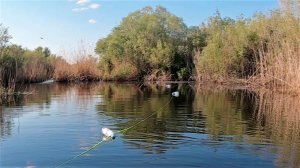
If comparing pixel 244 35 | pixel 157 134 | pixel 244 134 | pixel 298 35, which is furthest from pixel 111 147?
pixel 244 35

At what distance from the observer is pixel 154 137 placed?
10047 mm

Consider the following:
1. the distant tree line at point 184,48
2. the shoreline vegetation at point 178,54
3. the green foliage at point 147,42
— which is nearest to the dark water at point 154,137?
the shoreline vegetation at point 178,54

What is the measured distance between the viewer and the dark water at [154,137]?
308 inches

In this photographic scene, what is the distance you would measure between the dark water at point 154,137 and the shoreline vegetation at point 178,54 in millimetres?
11401

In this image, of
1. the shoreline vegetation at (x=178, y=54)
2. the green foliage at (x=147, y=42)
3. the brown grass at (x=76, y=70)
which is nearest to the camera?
the shoreline vegetation at (x=178, y=54)

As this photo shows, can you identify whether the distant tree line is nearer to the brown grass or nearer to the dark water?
the brown grass

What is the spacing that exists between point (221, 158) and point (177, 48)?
37.4 metres

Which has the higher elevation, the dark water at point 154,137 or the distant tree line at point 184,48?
the distant tree line at point 184,48

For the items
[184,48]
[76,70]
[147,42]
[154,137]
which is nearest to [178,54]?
[184,48]

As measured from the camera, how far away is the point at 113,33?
4734 cm

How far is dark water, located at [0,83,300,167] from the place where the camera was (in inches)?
308

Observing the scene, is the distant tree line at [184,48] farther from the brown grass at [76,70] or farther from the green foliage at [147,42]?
the brown grass at [76,70]

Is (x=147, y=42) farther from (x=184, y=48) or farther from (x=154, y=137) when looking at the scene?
(x=154, y=137)

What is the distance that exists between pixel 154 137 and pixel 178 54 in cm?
3473
